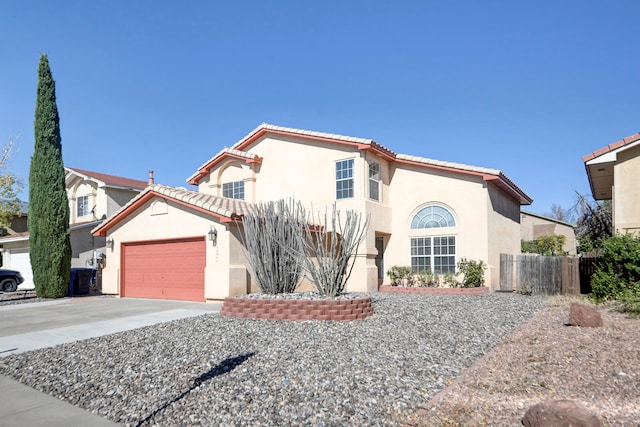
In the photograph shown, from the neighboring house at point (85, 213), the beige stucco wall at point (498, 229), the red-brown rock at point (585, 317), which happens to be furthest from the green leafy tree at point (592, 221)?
the neighboring house at point (85, 213)

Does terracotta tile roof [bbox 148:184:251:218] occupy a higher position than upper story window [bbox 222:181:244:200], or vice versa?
upper story window [bbox 222:181:244:200]

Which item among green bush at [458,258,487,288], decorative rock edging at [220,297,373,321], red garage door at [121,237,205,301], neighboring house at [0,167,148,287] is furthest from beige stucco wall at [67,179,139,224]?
green bush at [458,258,487,288]

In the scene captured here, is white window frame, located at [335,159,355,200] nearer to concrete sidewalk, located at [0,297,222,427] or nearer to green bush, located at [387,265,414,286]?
green bush, located at [387,265,414,286]

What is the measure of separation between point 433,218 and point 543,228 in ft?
64.7

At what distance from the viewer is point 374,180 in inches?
736

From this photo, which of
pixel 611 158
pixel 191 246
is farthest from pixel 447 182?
pixel 191 246

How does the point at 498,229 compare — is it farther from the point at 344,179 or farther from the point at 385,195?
the point at 344,179

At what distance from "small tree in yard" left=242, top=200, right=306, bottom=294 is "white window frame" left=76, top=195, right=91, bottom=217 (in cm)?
1959

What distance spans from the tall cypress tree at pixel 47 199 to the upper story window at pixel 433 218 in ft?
47.7

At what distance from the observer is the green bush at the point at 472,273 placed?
1675 cm

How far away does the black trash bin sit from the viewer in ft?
63.8

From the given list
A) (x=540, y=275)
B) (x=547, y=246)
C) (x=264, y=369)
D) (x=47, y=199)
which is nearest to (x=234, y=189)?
(x=47, y=199)

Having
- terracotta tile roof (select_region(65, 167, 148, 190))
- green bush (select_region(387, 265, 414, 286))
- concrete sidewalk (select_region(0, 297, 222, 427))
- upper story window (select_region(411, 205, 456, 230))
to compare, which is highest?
terracotta tile roof (select_region(65, 167, 148, 190))

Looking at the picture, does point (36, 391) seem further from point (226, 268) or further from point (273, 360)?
point (226, 268)
